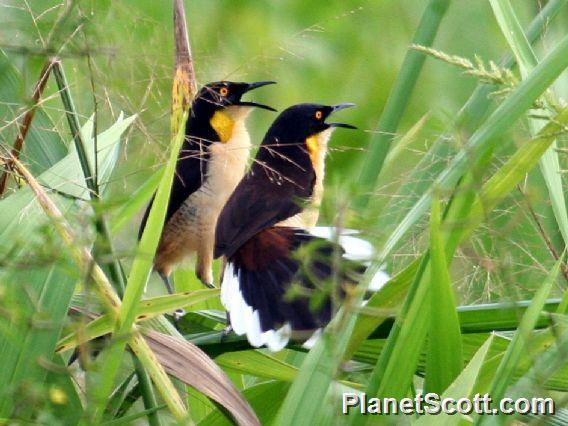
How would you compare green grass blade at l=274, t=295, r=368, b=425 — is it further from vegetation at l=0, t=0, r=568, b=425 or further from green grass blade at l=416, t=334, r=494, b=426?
green grass blade at l=416, t=334, r=494, b=426

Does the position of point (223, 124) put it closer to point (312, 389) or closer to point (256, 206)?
point (256, 206)

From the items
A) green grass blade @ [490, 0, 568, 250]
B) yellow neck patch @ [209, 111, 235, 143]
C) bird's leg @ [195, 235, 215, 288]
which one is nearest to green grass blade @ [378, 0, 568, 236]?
green grass blade @ [490, 0, 568, 250]

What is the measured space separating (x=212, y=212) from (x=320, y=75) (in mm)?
1104

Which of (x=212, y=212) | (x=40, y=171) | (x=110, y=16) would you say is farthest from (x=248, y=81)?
(x=110, y=16)

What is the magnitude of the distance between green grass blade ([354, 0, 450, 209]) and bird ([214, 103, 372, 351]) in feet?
0.51

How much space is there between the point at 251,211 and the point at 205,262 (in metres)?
0.72

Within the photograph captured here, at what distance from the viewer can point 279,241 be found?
254 centimetres

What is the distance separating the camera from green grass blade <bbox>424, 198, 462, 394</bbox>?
1.42m

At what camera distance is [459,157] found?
1.50 meters

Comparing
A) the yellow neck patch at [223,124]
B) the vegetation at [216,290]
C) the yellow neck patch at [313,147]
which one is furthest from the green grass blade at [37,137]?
the yellow neck patch at [223,124]

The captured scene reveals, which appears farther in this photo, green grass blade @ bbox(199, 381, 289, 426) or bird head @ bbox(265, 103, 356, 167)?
bird head @ bbox(265, 103, 356, 167)

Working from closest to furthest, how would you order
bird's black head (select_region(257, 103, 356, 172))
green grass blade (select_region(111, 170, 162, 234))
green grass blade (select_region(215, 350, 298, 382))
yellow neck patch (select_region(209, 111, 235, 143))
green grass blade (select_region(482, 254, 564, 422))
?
green grass blade (select_region(482, 254, 564, 422)), green grass blade (select_region(111, 170, 162, 234)), green grass blade (select_region(215, 350, 298, 382)), bird's black head (select_region(257, 103, 356, 172)), yellow neck patch (select_region(209, 111, 235, 143))

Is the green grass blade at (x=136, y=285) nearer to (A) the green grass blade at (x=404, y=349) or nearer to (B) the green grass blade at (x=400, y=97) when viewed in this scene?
(A) the green grass blade at (x=404, y=349)

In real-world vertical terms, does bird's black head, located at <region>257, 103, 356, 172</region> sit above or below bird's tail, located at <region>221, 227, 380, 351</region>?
above
